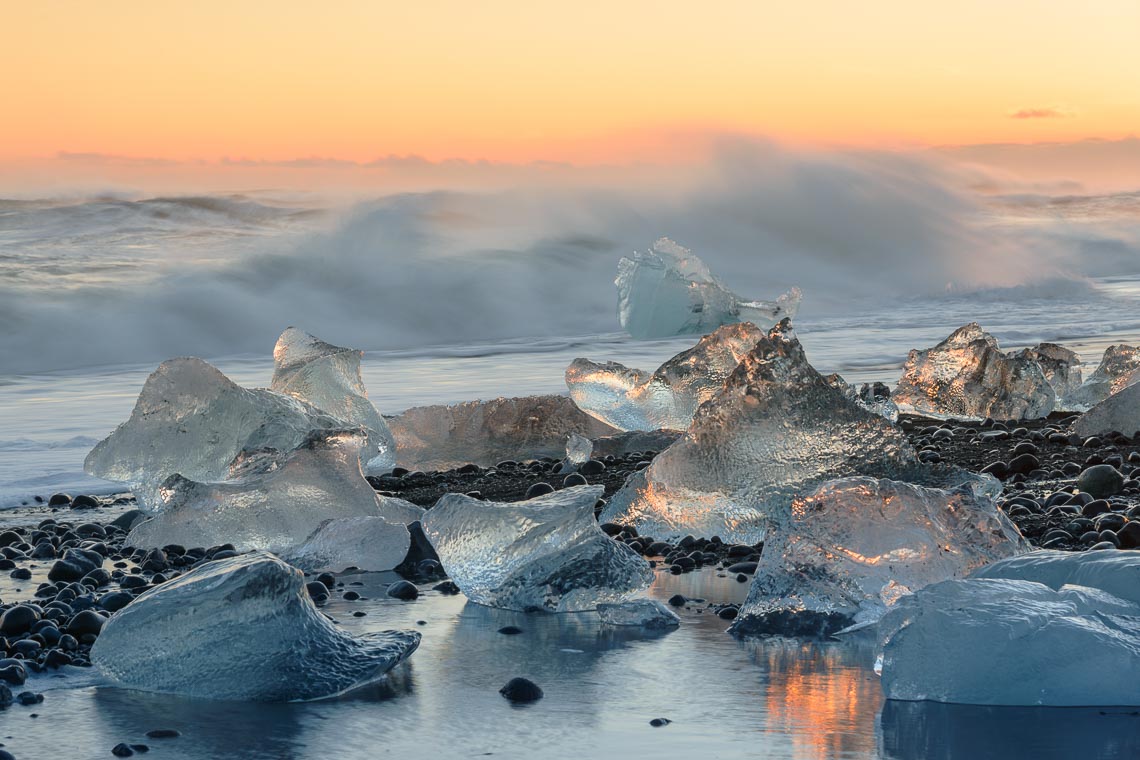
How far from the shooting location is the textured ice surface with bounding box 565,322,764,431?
7180mm

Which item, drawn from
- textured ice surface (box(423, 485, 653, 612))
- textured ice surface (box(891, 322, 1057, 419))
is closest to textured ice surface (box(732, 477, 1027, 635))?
textured ice surface (box(423, 485, 653, 612))

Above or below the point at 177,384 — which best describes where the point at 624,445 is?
below

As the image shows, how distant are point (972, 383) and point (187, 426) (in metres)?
4.49

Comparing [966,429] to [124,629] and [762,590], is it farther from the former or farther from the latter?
[124,629]

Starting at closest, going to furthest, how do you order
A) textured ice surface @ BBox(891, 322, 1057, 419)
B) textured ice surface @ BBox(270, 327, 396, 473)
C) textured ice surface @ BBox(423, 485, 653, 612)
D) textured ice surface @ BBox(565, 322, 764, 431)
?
1. textured ice surface @ BBox(423, 485, 653, 612)
2. textured ice surface @ BBox(270, 327, 396, 473)
3. textured ice surface @ BBox(565, 322, 764, 431)
4. textured ice surface @ BBox(891, 322, 1057, 419)

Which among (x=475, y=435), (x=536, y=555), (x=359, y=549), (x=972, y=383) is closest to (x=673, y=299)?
(x=972, y=383)

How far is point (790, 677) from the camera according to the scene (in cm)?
312

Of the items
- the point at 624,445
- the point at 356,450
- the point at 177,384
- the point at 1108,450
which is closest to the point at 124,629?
the point at 356,450

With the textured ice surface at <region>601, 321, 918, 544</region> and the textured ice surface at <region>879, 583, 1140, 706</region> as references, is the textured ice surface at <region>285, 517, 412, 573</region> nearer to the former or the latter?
the textured ice surface at <region>601, 321, 918, 544</region>

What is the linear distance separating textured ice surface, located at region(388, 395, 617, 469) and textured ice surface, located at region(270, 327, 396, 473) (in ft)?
0.62

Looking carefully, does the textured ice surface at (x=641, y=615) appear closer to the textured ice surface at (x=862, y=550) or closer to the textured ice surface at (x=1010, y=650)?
the textured ice surface at (x=862, y=550)

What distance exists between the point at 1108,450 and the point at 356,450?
3391 mm

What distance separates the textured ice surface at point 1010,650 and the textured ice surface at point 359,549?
190 cm

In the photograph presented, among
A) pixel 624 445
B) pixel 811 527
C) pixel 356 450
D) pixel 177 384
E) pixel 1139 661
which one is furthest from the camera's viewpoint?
pixel 624 445
